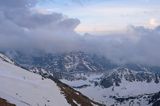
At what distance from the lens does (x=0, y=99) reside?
127 metres

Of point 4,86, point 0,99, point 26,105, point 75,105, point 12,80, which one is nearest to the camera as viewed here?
point 0,99

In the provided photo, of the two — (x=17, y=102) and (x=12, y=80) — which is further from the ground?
(x=12, y=80)

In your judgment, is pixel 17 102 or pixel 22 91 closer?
pixel 17 102

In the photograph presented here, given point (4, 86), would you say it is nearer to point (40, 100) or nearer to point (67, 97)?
point (40, 100)

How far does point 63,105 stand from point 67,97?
76.4ft

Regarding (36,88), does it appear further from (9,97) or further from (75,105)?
(9,97)

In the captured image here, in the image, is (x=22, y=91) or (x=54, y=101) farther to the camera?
(x=54, y=101)

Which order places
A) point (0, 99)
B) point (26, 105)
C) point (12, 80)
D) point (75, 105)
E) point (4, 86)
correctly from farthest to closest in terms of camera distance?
point (75, 105) → point (12, 80) → point (4, 86) → point (26, 105) → point (0, 99)

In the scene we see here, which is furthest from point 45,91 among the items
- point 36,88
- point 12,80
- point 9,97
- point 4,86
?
point 9,97

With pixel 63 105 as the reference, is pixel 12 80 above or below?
above

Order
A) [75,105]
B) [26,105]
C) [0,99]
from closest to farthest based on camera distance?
1. [0,99]
2. [26,105]
3. [75,105]

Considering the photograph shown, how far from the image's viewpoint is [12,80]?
173 meters

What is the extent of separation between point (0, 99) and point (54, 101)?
48698 millimetres

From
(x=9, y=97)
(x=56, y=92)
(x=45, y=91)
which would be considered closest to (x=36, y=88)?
(x=45, y=91)
